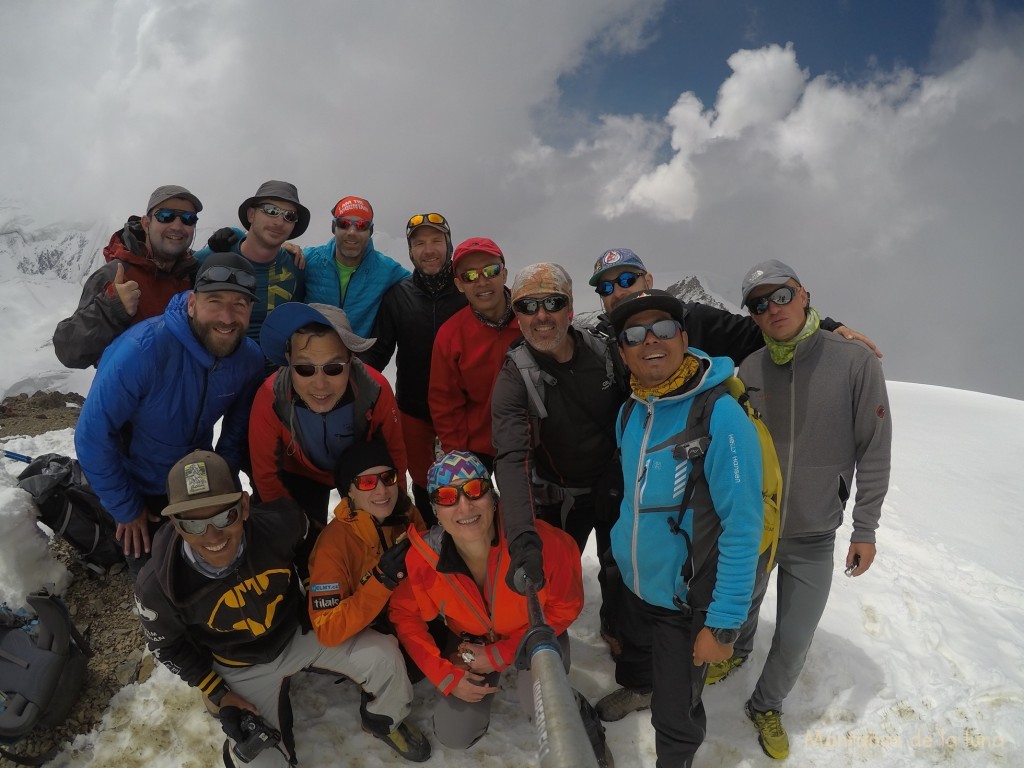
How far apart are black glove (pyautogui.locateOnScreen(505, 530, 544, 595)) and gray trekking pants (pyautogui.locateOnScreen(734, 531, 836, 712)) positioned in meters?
1.72

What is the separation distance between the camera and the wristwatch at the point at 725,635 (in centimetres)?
288

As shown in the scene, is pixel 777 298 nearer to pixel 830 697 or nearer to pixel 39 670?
pixel 830 697

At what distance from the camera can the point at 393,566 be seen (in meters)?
3.76

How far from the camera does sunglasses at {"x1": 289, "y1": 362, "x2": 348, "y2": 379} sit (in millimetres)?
4055

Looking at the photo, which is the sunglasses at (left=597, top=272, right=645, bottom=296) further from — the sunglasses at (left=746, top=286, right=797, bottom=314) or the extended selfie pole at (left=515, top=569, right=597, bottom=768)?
the extended selfie pole at (left=515, top=569, right=597, bottom=768)

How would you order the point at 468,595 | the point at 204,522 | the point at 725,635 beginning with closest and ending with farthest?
the point at 725,635, the point at 204,522, the point at 468,595

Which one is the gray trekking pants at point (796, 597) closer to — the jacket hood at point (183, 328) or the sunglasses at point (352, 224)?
the jacket hood at point (183, 328)

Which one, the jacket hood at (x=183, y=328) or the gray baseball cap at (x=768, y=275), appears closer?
the gray baseball cap at (x=768, y=275)

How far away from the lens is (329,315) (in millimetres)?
4102

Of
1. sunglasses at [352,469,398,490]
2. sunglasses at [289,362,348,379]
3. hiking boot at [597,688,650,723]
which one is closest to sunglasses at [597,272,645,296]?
sunglasses at [289,362,348,379]

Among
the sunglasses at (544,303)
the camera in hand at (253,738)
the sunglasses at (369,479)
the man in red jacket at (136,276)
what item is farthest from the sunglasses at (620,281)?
the camera in hand at (253,738)

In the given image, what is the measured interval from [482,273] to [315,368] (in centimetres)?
167

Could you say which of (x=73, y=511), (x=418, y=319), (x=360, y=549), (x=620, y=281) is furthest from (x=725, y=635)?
(x=73, y=511)

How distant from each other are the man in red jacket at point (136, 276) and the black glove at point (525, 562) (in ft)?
12.7
